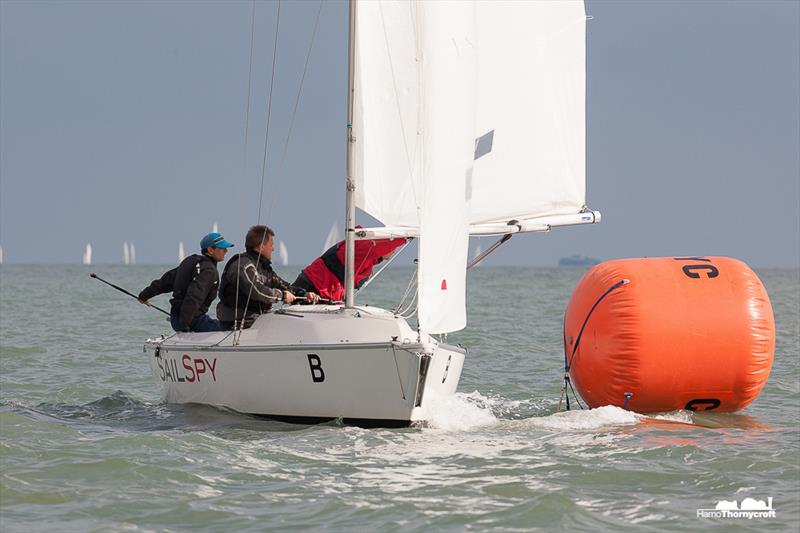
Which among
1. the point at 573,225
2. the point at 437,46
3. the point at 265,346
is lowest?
the point at 265,346

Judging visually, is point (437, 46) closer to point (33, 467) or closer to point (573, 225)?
point (573, 225)

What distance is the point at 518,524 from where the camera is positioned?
21.2 ft

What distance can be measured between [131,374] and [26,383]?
5.50ft

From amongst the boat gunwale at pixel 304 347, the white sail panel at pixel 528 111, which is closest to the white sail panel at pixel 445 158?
the boat gunwale at pixel 304 347

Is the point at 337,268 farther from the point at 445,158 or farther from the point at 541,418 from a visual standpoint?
the point at 541,418

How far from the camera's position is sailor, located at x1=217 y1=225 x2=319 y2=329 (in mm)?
9930

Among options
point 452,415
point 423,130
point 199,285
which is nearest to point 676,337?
point 452,415

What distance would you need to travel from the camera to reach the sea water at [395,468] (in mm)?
6551

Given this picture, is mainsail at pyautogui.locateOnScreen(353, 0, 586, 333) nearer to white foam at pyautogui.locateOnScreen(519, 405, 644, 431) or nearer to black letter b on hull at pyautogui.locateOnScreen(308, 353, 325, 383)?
black letter b on hull at pyautogui.locateOnScreen(308, 353, 325, 383)

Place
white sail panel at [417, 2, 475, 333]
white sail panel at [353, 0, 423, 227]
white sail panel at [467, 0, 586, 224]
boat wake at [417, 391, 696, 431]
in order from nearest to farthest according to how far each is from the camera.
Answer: white sail panel at [417, 2, 475, 333] < boat wake at [417, 391, 696, 431] < white sail panel at [353, 0, 423, 227] < white sail panel at [467, 0, 586, 224]

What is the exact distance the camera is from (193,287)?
1053cm

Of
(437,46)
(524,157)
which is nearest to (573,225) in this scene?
(524,157)

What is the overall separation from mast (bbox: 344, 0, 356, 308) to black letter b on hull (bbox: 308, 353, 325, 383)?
63 centimetres

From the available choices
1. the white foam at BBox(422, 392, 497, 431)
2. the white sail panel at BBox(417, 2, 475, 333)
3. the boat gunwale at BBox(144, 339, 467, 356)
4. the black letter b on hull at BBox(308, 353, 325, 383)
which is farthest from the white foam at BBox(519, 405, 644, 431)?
the black letter b on hull at BBox(308, 353, 325, 383)
